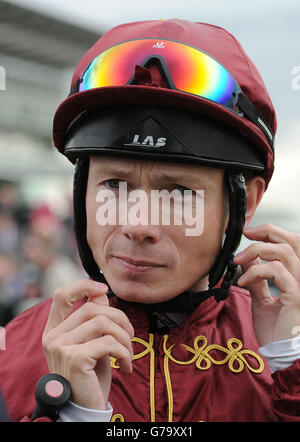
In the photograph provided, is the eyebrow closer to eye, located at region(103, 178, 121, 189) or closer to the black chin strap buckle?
eye, located at region(103, 178, 121, 189)

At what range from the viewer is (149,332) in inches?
74.5

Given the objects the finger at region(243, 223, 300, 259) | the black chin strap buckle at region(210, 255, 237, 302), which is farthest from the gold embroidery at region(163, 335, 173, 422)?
the finger at region(243, 223, 300, 259)

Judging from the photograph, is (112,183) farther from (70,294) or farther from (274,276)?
(274,276)

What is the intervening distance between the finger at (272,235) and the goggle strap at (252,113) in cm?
34

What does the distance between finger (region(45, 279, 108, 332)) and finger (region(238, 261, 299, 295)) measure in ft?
1.65

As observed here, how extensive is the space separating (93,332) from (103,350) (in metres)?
0.06

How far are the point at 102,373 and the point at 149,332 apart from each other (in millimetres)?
337

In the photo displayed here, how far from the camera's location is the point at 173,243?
1.74m

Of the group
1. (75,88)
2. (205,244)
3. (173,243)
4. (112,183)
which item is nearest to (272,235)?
(205,244)

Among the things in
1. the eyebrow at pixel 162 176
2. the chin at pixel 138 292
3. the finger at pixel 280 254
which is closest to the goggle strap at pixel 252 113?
the eyebrow at pixel 162 176

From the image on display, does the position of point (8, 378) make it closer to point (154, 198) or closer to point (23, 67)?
point (154, 198)

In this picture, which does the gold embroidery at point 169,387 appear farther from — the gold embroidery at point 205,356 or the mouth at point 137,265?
the mouth at point 137,265
